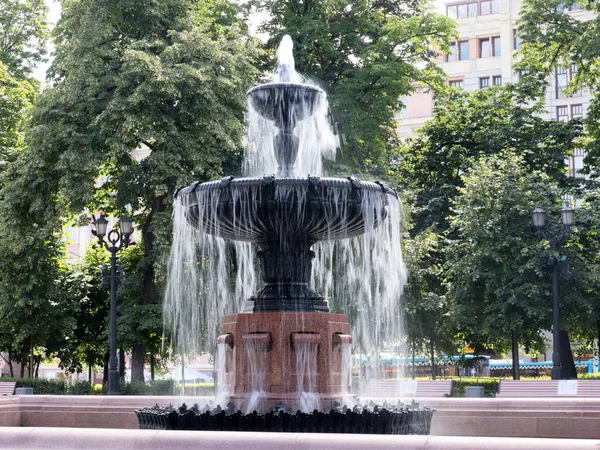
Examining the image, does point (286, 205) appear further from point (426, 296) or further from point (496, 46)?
point (496, 46)

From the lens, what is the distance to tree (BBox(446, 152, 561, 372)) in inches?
977

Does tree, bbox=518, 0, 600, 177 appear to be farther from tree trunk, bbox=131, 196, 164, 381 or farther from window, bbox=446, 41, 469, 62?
window, bbox=446, 41, 469, 62

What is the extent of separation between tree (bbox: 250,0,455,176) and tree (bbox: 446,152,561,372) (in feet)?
11.2

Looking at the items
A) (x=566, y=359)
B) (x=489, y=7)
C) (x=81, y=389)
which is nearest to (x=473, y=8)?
(x=489, y=7)

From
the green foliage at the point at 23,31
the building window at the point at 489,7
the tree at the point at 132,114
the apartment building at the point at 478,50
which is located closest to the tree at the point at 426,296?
the tree at the point at 132,114

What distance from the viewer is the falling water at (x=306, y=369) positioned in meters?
11.0

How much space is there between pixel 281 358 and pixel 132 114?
14411mm

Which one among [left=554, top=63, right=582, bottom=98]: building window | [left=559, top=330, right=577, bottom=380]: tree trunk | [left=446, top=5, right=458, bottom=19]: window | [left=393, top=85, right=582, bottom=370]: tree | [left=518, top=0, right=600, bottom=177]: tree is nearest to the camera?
[left=518, top=0, right=600, bottom=177]: tree

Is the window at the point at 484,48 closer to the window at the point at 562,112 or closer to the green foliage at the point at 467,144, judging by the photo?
the window at the point at 562,112

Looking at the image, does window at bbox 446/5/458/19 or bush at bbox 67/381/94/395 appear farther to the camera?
window at bbox 446/5/458/19

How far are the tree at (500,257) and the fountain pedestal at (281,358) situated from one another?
14.0 metres

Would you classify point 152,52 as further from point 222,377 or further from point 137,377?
point 222,377

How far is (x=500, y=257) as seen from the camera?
2536 centimetres

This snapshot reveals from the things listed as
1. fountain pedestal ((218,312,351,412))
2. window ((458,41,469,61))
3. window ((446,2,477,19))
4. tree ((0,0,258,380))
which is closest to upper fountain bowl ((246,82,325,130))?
fountain pedestal ((218,312,351,412))
